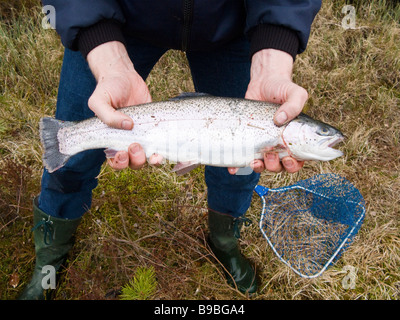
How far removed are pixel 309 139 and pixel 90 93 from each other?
1527 mm

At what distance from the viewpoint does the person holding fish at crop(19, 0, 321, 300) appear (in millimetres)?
2047

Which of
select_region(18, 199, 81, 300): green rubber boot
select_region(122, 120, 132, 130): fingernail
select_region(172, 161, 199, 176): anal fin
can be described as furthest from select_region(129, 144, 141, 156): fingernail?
select_region(18, 199, 81, 300): green rubber boot

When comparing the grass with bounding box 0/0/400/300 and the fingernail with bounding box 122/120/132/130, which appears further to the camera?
the grass with bounding box 0/0/400/300

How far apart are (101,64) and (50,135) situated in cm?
60

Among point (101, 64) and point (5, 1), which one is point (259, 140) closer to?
point (101, 64)

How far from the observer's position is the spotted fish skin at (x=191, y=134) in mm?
2152

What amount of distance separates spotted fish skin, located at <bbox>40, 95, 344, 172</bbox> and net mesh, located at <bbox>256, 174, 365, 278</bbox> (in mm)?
1423

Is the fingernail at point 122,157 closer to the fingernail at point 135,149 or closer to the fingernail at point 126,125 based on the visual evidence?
the fingernail at point 135,149

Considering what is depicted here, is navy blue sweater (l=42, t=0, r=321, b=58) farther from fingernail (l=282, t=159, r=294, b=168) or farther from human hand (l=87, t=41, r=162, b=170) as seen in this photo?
fingernail (l=282, t=159, r=294, b=168)

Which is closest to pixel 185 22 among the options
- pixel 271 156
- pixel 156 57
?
pixel 156 57

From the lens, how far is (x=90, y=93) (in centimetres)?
231

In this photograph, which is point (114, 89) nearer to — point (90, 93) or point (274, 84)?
point (90, 93)

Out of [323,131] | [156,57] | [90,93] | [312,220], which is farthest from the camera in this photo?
[312,220]
